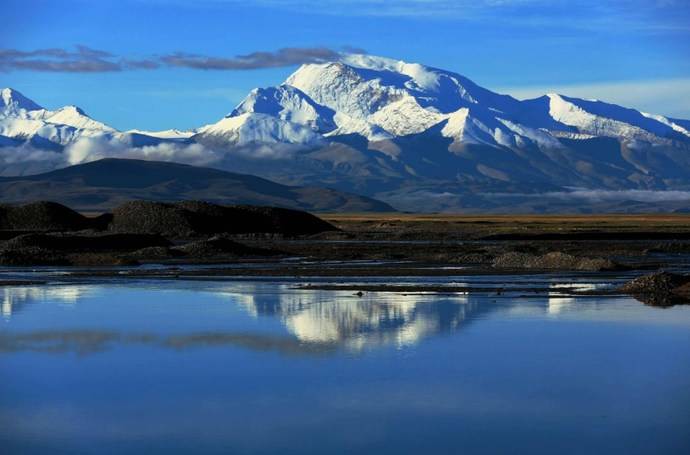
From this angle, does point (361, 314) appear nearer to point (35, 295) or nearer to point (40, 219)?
point (35, 295)

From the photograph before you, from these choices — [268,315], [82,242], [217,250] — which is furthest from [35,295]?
[82,242]

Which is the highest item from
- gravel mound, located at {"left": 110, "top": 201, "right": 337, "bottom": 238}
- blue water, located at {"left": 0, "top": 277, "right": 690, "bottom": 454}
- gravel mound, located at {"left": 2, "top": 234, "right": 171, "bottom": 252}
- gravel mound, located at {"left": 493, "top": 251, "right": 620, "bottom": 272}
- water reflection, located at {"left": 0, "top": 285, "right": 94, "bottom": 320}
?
gravel mound, located at {"left": 110, "top": 201, "right": 337, "bottom": 238}

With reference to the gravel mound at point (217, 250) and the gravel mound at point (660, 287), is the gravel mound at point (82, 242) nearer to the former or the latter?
the gravel mound at point (217, 250)

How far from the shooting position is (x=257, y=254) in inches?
2783

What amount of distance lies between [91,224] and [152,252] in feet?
120

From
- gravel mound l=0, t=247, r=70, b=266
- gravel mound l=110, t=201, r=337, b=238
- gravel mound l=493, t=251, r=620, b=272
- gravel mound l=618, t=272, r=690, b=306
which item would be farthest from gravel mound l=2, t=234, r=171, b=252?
gravel mound l=618, t=272, r=690, b=306

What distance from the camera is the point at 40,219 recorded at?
344 feet

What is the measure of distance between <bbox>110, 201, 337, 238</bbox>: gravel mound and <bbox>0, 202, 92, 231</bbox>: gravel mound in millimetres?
3222

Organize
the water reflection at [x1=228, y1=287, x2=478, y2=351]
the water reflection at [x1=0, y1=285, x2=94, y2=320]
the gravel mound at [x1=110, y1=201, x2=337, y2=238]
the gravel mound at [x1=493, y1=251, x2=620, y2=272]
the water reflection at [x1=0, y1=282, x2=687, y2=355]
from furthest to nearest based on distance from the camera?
the gravel mound at [x1=110, y1=201, x2=337, y2=238] < the gravel mound at [x1=493, y1=251, x2=620, y2=272] < the water reflection at [x1=0, y1=285, x2=94, y2=320] < the water reflection at [x1=228, y1=287, x2=478, y2=351] < the water reflection at [x1=0, y1=282, x2=687, y2=355]

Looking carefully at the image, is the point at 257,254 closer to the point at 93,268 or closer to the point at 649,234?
the point at 93,268

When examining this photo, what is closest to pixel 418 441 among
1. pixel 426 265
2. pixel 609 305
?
pixel 609 305

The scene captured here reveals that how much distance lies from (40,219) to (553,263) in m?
57.3

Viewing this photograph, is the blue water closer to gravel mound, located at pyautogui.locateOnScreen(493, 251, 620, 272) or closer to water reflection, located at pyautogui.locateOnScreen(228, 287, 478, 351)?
water reflection, located at pyautogui.locateOnScreen(228, 287, 478, 351)

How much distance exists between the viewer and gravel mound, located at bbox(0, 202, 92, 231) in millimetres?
103562
